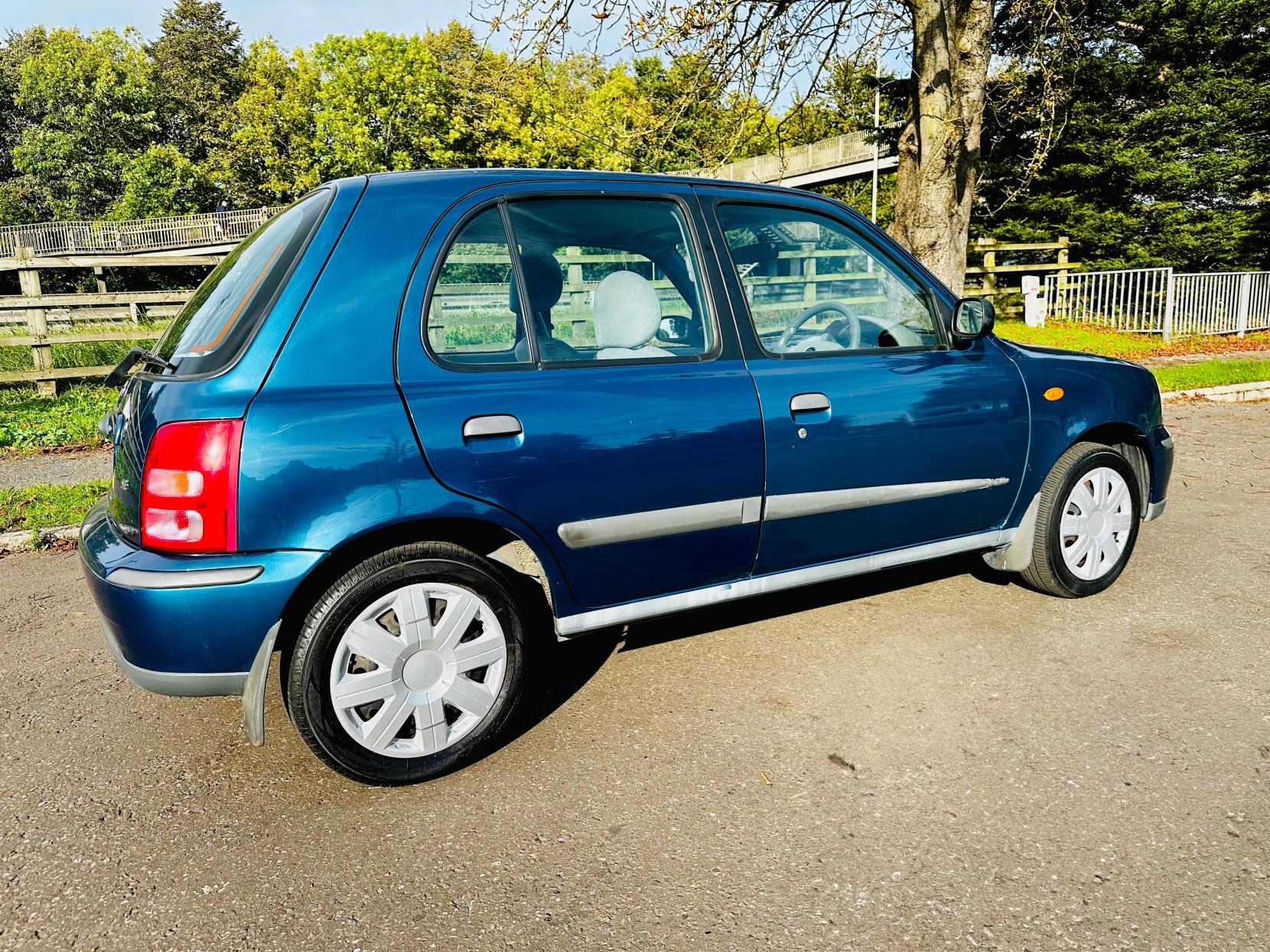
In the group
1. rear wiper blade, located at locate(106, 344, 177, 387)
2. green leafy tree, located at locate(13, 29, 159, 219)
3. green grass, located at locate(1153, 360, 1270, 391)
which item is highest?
green leafy tree, located at locate(13, 29, 159, 219)

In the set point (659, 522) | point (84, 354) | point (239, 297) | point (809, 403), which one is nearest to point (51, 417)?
point (84, 354)

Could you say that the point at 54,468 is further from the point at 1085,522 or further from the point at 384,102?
the point at 384,102

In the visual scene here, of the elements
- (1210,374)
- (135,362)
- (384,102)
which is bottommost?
(1210,374)

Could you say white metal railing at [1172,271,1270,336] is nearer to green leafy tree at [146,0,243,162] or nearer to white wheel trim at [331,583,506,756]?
white wheel trim at [331,583,506,756]

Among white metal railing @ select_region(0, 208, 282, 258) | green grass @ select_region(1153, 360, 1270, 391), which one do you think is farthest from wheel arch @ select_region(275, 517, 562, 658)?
white metal railing @ select_region(0, 208, 282, 258)

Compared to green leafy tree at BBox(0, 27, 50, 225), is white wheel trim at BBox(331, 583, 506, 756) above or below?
below

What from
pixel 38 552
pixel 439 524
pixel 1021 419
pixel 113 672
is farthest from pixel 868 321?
pixel 38 552

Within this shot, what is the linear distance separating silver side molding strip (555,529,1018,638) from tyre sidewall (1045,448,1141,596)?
0.19 m

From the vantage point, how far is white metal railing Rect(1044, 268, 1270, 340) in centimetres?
1769

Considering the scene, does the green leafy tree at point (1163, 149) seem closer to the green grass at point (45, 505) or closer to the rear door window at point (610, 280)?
the green grass at point (45, 505)

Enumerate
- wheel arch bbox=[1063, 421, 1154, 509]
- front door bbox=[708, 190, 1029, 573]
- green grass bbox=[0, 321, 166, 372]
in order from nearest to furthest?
front door bbox=[708, 190, 1029, 573] < wheel arch bbox=[1063, 421, 1154, 509] < green grass bbox=[0, 321, 166, 372]

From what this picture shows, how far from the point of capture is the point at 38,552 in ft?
18.0

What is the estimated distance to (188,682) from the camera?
253cm

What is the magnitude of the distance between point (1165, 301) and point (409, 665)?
61.7ft
